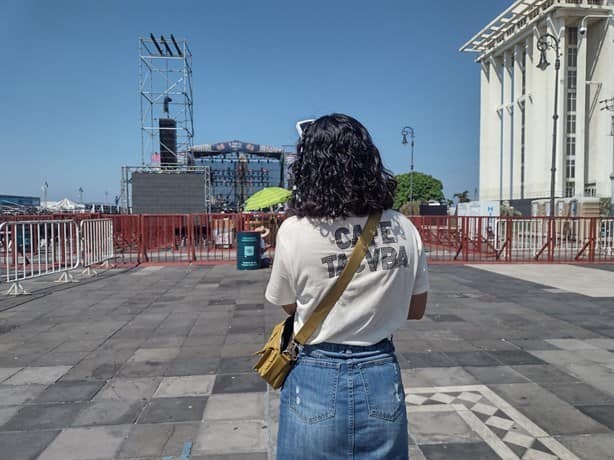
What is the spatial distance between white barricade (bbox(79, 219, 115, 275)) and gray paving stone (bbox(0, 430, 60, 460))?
884 centimetres

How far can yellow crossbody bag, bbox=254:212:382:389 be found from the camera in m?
1.65

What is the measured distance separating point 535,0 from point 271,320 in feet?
170

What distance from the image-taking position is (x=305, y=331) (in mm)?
1688

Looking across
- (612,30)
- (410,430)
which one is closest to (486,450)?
(410,430)

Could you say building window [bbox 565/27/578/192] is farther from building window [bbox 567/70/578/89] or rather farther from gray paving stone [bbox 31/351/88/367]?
gray paving stone [bbox 31/351/88/367]

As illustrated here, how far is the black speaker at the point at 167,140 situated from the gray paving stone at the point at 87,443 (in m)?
24.3

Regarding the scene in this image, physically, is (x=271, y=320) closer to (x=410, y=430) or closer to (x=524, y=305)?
(x=410, y=430)

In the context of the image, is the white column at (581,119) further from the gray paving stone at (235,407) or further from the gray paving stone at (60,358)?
the gray paving stone at (60,358)

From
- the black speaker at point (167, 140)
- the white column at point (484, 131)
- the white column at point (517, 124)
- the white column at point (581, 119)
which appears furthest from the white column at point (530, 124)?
the black speaker at point (167, 140)

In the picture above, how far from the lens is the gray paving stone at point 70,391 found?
3.97m

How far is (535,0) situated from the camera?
152ft

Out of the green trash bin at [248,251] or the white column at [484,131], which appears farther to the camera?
the white column at [484,131]

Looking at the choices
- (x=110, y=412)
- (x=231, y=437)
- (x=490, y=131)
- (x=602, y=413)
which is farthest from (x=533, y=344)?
(x=490, y=131)

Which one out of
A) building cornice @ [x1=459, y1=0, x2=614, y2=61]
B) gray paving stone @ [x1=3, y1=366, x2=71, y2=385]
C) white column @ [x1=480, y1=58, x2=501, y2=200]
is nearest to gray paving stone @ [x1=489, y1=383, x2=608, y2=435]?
gray paving stone @ [x1=3, y1=366, x2=71, y2=385]
